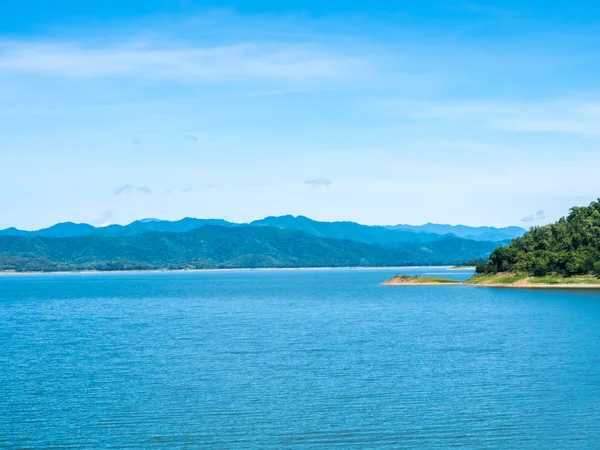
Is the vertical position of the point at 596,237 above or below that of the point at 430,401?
above

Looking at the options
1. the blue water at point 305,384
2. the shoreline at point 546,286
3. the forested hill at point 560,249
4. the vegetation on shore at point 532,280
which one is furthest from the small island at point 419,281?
the blue water at point 305,384

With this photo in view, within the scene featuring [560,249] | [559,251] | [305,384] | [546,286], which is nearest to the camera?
[305,384]

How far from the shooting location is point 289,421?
35594 mm

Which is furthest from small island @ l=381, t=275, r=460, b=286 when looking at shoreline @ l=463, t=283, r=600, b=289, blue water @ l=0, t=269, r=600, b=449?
blue water @ l=0, t=269, r=600, b=449

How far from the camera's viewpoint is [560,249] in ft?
503

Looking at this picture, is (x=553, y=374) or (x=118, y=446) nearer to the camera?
(x=118, y=446)

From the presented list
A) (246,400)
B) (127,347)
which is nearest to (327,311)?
(127,347)

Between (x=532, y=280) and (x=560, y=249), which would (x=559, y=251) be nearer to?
(x=560, y=249)

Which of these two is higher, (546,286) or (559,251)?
(559,251)

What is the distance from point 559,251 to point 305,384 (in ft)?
395

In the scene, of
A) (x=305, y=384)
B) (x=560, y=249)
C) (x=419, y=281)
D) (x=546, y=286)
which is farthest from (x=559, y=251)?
(x=305, y=384)

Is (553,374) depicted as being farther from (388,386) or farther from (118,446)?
(118,446)

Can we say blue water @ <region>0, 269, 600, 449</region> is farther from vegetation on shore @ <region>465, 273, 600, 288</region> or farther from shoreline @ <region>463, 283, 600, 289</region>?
vegetation on shore @ <region>465, 273, 600, 288</region>

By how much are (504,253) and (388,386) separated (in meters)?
125
